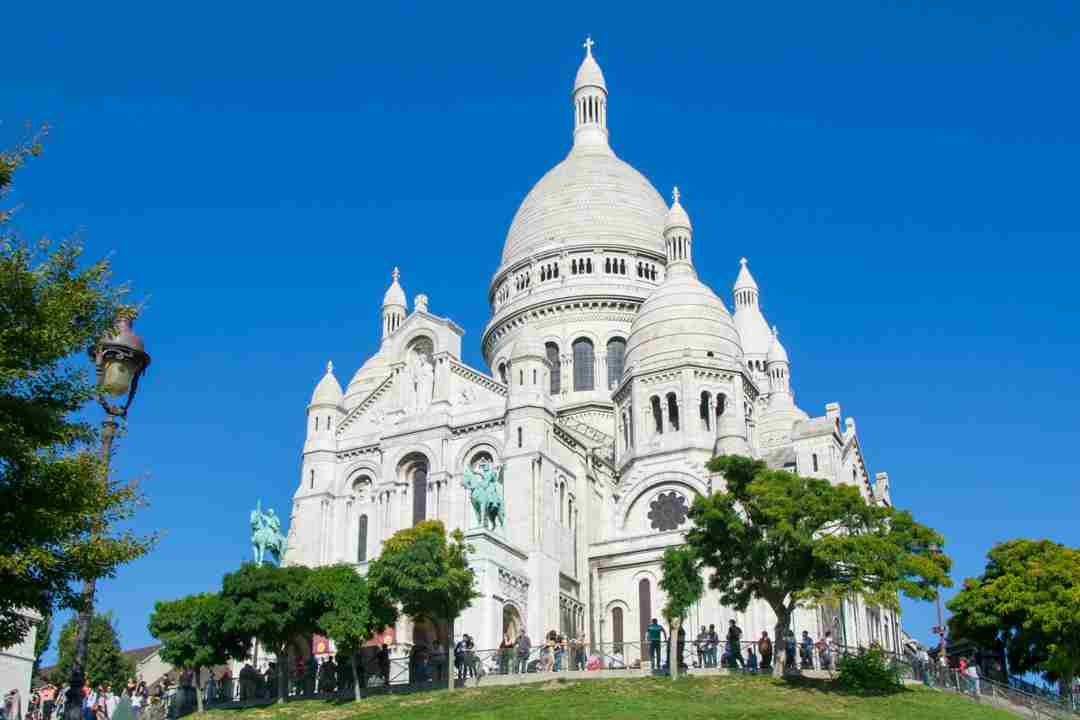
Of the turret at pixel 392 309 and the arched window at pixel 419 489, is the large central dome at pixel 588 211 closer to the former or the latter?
the turret at pixel 392 309

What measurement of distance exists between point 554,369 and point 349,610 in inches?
1443

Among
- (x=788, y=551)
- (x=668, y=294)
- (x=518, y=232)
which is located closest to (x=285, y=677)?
(x=788, y=551)

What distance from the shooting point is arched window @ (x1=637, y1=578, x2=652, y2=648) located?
6097 centimetres

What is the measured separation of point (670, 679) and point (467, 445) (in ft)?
78.4

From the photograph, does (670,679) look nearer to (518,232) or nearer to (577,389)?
(577,389)

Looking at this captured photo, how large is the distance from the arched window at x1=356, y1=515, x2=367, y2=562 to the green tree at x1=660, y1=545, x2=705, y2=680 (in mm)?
24035

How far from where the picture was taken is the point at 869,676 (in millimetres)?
38562

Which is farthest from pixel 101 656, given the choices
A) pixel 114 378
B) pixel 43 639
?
pixel 114 378

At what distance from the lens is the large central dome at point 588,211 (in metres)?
80.9

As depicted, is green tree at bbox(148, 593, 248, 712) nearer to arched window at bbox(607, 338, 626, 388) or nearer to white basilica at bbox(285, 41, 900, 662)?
white basilica at bbox(285, 41, 900, 662)

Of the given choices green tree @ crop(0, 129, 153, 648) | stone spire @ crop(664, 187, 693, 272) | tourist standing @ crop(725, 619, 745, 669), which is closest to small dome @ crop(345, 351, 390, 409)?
stone spire @ crop(664, 187, 693, 272)

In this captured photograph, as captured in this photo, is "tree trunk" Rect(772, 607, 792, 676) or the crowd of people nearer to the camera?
the crowd of people

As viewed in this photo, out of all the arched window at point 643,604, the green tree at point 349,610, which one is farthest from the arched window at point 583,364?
the green tree at point 349,610

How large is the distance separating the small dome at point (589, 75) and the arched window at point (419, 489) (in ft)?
141
